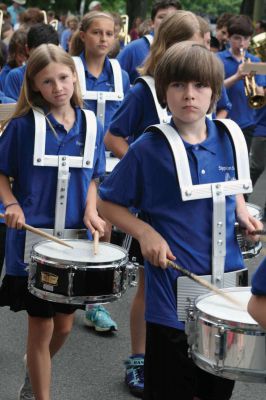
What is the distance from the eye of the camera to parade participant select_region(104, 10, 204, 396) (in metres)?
4.77

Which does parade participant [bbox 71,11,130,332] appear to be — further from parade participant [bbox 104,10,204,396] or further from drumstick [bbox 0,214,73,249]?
drumstick [bbox 0,214,73,249]

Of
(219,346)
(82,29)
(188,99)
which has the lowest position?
(219,346)

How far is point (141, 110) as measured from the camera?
482cm

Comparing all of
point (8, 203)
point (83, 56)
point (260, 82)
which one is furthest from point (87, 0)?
point (8, 203)

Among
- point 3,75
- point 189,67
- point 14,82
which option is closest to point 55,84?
point 189,67

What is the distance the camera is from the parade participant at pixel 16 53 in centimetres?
706

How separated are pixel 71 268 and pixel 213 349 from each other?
102 centimetres

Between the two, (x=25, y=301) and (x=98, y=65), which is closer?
(x=25, y=301)

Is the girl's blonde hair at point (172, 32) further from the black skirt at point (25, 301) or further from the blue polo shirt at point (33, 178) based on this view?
the black skirt at point (25, 301)

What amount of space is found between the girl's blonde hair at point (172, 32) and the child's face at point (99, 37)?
4.95ft

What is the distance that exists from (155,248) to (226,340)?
1.70 feet

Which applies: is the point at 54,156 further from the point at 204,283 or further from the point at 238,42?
the point at 238,42

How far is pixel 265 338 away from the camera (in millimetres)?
2957

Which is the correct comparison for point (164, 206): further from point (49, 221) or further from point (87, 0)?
point (87, 0)
